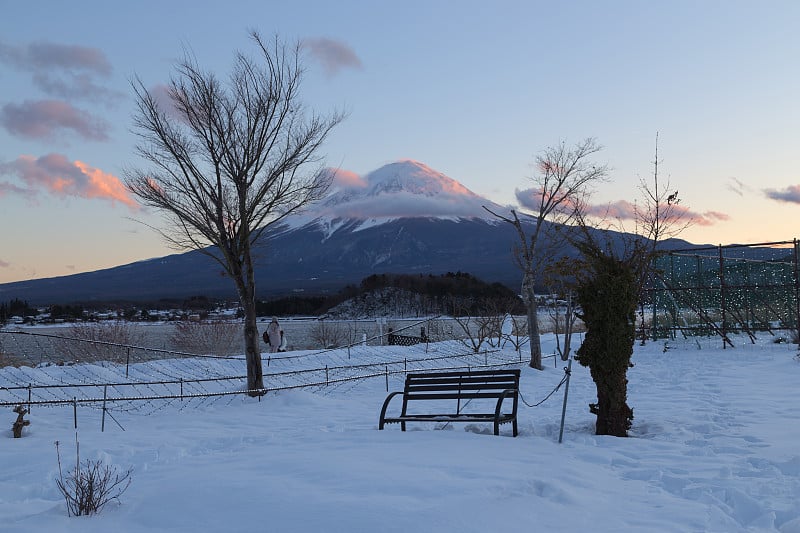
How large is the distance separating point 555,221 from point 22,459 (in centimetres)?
1769

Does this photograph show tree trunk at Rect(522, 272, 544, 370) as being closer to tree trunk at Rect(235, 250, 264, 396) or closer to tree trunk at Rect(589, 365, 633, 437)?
tree trunk at Rect(235, 250, 264, 396)

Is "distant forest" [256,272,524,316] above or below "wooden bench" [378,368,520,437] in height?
above

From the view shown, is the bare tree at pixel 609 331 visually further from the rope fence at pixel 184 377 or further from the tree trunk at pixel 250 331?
the tree trunk at pixel 250 331

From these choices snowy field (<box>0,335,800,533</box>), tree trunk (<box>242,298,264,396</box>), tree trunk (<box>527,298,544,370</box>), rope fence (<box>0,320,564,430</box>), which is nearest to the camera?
snowy field (<box>0,335,800,533</box>)

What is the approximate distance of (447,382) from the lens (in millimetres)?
10344

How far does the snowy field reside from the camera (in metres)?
5.27

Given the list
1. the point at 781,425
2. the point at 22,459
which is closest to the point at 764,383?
the point at 781,425

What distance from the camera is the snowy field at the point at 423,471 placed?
5.27 meters

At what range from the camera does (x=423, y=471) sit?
6527 millimetres

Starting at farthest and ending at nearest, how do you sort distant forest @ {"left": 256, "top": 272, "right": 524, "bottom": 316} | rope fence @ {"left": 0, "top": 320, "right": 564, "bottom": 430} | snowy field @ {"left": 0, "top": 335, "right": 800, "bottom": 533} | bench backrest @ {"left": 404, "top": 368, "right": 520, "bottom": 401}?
distant forest @ {"left": 256, "top": 272, "right": 524, "bottom": 316} < rope fence @ {"left": 0, "top": 320, "right": 564, "bottom": 430} < bench backrest @ {"left": 404, "top": 368, "right": 520, "bottom": 401} < snowy field @ {"left": 0, "top": 335, "right": 800, "bottom": 533}

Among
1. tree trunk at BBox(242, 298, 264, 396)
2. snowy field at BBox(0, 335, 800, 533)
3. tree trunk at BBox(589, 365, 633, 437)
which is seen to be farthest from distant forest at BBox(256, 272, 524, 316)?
tree trunk at BBox(589, 365, 633, 437)

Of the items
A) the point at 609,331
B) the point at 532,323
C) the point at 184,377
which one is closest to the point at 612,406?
the point at 609,331

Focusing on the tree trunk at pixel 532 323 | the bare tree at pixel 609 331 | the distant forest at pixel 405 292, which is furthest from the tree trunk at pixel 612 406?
the distant forest at pixel 405 292

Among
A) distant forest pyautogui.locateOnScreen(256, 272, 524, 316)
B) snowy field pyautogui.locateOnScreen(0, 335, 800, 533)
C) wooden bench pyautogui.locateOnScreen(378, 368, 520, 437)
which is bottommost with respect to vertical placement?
snowy field pyautogui.locateOnScreen(0, 335, 800, 533)
